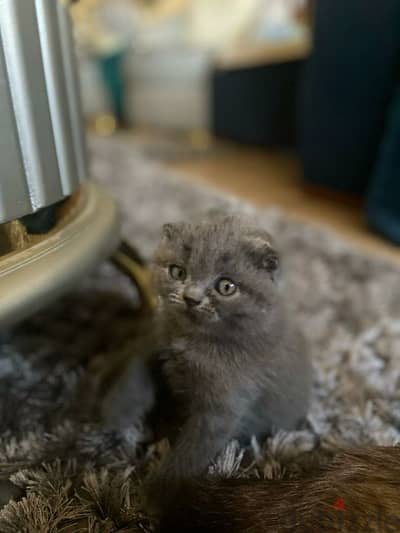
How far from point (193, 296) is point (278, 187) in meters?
1.25

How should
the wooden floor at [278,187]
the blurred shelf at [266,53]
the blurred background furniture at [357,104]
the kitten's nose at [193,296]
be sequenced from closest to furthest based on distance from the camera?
1. the kitten's nose at [193,296]
2. the blurred background furniture at [357,104]
3. the wooden floor at [278,187]
4. the blurred shelf at [266,53]

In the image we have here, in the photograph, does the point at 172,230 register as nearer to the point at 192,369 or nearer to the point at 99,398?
the point at 192,369

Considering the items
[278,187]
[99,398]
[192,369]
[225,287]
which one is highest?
[225,287]

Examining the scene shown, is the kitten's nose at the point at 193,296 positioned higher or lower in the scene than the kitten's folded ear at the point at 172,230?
lower

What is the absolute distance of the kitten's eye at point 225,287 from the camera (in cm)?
50

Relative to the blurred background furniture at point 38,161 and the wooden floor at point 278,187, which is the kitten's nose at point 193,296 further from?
the wooden floor at point 278,187

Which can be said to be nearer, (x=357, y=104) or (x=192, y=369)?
(x=192, y=369)

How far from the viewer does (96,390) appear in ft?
2.28

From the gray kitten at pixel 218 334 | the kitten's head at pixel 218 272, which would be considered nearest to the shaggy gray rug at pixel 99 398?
the gray kitten at pixel 218 334

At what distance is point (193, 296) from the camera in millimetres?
489

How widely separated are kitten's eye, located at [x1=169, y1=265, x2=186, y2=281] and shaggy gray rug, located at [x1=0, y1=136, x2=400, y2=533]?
0.65 feet

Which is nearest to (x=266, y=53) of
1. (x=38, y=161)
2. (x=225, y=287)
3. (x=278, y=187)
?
(x=278, y=187)

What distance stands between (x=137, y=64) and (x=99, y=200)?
1.78 meters

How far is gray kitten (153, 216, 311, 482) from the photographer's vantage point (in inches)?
19.7
